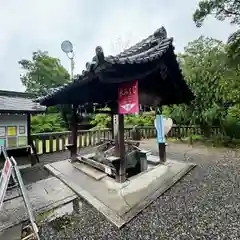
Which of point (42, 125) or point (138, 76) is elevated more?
point (138, 76)

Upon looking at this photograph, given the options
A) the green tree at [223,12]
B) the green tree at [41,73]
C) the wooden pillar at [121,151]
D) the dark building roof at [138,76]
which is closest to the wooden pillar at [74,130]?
the dark building roof at [138,76]

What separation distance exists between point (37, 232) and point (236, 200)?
10.2 ft

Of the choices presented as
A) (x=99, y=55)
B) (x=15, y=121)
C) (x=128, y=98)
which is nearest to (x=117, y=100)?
(x=128, y=98)

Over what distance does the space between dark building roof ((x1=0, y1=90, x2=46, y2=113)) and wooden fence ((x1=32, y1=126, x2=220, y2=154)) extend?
153 centimetres

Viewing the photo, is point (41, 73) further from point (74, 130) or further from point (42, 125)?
point (74, 130)

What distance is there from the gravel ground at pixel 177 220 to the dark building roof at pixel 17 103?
2.96 m

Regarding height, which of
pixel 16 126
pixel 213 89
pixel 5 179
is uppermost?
pixel 213 89

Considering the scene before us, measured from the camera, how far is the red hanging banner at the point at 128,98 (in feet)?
10.8

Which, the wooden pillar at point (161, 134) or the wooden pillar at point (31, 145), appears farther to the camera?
the wooden pillar at point (161, 134)

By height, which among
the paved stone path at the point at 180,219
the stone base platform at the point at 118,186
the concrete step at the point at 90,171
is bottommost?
the paved stone path at the point at 180,219

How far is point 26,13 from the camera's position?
8.95m

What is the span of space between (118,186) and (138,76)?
2189 millimetres

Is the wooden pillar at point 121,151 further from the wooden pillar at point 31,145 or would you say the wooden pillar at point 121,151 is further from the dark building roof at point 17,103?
the wooden pillar at point 31,145

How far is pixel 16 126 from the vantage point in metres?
4.53
